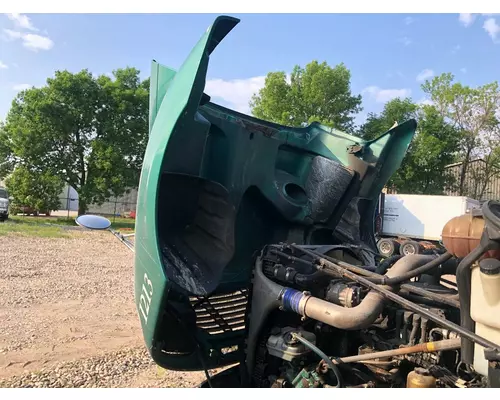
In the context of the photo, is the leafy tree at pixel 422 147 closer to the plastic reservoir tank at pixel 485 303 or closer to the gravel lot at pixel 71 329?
the gravel lot at pixel 71 329

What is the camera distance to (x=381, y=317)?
271 cm

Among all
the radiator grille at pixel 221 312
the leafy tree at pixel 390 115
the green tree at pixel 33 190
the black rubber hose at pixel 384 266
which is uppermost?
the leafy tree at pixel 390 115

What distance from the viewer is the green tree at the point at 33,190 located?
91.4ft

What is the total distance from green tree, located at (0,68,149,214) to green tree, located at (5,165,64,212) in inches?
46.5

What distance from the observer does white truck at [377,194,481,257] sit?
2111cm

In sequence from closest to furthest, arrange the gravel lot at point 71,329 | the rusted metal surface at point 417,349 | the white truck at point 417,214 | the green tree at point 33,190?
1. the rusted metal surface at point 417,349
2. the gravel lot at point 71,329
3. the white truck at point 417,214
4. the green tree at point 33,190

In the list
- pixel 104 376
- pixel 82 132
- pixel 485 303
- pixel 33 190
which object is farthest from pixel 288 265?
pixel 33 190

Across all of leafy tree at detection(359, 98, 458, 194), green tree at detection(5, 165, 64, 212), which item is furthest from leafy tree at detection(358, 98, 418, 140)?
green tree at detection(5, 165, 64, 212)

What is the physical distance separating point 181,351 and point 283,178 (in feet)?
5.14

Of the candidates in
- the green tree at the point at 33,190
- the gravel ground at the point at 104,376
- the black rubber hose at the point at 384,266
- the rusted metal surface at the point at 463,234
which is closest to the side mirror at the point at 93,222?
the gravel ground at the point at 104,376

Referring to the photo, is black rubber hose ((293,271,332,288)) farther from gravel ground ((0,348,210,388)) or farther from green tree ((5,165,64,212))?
green tree ((5,165,64,212))

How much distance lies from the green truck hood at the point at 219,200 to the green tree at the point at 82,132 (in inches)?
908

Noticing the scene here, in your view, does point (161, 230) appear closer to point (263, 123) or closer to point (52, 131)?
point (263, 123)

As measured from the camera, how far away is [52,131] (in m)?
→ 25.3
